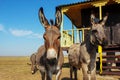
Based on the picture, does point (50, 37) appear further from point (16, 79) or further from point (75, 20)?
point (75, 20)

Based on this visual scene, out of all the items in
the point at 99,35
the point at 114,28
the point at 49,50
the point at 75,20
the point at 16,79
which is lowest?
the point at 16,79

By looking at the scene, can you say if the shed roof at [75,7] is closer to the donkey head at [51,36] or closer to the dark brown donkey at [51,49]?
the dark brown donkey at [51,49]

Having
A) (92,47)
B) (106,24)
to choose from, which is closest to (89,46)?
(92,47)

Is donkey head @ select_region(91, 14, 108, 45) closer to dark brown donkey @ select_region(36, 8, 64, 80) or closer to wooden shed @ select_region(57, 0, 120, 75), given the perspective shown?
dark brown donkey @ select_region(36, 8, 64, 80)

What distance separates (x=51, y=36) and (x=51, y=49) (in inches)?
19.6

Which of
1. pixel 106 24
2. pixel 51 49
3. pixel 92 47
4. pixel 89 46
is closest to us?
pixel 51 49

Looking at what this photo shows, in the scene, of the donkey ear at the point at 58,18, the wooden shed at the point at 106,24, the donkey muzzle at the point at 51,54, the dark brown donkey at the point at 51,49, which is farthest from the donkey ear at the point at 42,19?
the wooden shed at the point at 106,24

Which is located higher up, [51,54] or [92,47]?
[92,47]

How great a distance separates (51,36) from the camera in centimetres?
720

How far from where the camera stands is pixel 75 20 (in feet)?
105

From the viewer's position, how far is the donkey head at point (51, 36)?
6812 millimetres

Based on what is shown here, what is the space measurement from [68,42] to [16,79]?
27.3 ft

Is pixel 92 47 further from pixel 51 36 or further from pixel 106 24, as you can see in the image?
pixel 106 24

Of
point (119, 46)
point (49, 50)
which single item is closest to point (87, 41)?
point (49, 50)
